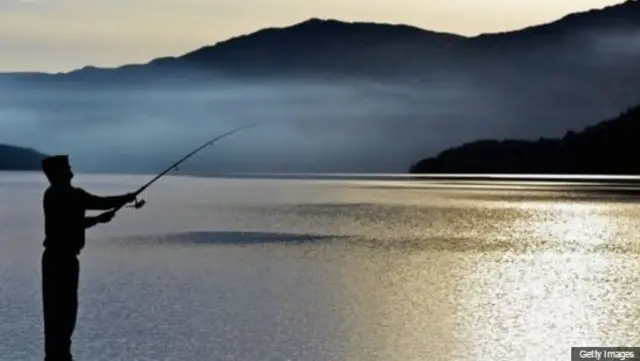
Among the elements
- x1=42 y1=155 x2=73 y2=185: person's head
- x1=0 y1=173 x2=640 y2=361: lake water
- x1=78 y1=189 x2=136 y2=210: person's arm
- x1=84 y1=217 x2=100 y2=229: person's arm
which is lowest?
x1=0 y1=173 x2=640 y2=361: lake water

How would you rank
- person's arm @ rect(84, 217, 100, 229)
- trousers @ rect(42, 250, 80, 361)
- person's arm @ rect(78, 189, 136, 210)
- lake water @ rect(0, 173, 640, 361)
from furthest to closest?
lake water @ rect(0, 173, 640, 361), person's arm @ rect(84, 217, 100, 229), trousers @ rect(42, 250, 80, 361), person's arm @ rect(78, 189, 136, 210)

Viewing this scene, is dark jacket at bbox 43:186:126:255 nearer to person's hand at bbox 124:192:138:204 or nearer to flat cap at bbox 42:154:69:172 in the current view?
person's hand at bbox 124:192:138:204

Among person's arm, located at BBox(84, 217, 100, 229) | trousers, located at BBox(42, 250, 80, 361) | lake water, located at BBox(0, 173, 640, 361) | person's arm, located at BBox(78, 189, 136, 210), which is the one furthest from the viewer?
lake water, located at BBox(0, 173, 640, 361)

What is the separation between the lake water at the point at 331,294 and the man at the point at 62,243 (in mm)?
4219

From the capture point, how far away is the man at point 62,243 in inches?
464

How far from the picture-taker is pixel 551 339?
18.8 m

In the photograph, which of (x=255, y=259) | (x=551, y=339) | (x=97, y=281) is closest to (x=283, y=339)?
(x=551, y=339)

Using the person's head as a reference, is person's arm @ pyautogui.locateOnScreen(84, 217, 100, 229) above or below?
below

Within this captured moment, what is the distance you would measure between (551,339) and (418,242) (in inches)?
1245

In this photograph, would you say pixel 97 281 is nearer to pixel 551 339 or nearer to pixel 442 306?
pixel 442 306

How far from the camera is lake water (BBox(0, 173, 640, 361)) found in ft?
58.9

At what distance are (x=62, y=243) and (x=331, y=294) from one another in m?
15.2

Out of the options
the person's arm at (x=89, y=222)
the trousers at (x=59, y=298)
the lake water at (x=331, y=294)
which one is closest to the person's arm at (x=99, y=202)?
the person's arm at (x=89, y=222)

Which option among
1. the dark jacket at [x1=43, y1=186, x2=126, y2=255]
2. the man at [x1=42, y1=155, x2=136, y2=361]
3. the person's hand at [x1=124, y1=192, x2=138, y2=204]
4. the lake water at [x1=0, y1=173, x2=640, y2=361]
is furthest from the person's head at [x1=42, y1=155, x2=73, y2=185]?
the lake water at [x1=0, y1=173, x2=640, y2=361]
